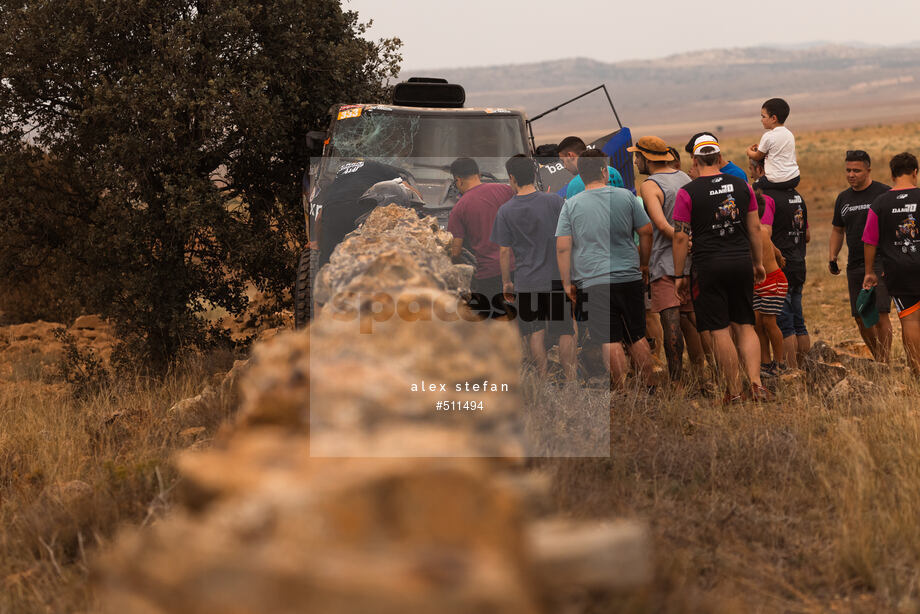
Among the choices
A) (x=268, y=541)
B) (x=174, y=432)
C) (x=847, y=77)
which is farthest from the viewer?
(x=847, y=77)

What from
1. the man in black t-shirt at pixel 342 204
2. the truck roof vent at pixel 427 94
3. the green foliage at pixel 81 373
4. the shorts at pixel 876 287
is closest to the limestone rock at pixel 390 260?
the man in black t-shirt at pixel 342 204

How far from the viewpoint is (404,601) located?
1.94 metres

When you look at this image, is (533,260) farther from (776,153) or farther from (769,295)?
(776,153)

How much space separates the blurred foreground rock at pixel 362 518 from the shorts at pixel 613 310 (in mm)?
3135

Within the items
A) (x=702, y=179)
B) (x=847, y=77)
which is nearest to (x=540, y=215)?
(x=702, y=179)

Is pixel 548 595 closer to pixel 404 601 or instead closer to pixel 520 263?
pixel 404 601

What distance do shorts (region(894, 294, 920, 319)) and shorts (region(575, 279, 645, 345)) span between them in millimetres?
2307

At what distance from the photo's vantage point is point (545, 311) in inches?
266

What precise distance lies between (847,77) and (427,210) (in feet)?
721

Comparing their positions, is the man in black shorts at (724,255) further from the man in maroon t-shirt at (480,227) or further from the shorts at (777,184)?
the man in maroon t-shirt at (480,227)

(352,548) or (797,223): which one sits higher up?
(797,223)

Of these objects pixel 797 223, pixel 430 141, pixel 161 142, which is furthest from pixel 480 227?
pixel 161 142

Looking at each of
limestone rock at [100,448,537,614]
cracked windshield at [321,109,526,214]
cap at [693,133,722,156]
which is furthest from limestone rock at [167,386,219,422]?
cap at [693,133,722,156]

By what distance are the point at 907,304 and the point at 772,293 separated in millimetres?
1079
